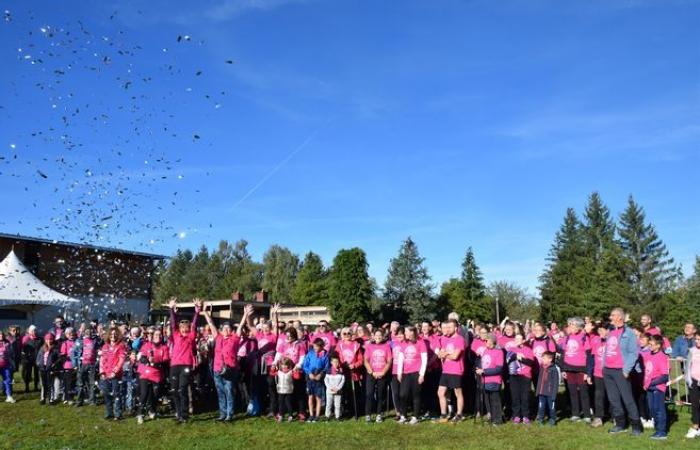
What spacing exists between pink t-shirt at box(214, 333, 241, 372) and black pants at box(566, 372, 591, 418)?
684 cm

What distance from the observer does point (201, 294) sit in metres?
92.4

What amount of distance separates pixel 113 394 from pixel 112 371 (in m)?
0.55

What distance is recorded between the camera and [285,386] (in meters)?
11.5

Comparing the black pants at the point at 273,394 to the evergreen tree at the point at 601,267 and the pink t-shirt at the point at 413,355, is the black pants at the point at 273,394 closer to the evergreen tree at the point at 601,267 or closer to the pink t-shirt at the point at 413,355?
the pink t-shirt at the point at 413,355

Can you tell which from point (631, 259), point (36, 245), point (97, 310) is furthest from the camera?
point (631, 259)

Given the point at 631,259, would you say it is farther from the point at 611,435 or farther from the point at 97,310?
the point at 611,435

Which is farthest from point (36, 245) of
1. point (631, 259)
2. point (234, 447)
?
point (631, 259)

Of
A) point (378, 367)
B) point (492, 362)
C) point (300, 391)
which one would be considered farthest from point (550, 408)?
point (300, 391)

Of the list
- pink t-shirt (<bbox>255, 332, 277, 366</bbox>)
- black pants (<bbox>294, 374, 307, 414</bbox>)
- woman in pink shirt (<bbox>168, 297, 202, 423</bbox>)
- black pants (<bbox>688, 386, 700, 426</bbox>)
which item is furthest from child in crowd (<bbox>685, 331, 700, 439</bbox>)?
woman in pink shirt (<bbox>168, 297, 202, 423</bbox>)

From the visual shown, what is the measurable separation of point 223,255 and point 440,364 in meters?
87.3

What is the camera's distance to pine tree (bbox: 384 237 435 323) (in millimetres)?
69812

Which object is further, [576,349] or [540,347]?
[540,347]

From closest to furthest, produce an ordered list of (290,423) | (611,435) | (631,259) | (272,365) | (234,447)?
1. (234,447)
2. (611,435)
3. (290,423)
4. (272,365)
5. (631,259)

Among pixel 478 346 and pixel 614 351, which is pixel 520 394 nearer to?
pixel 478 346
